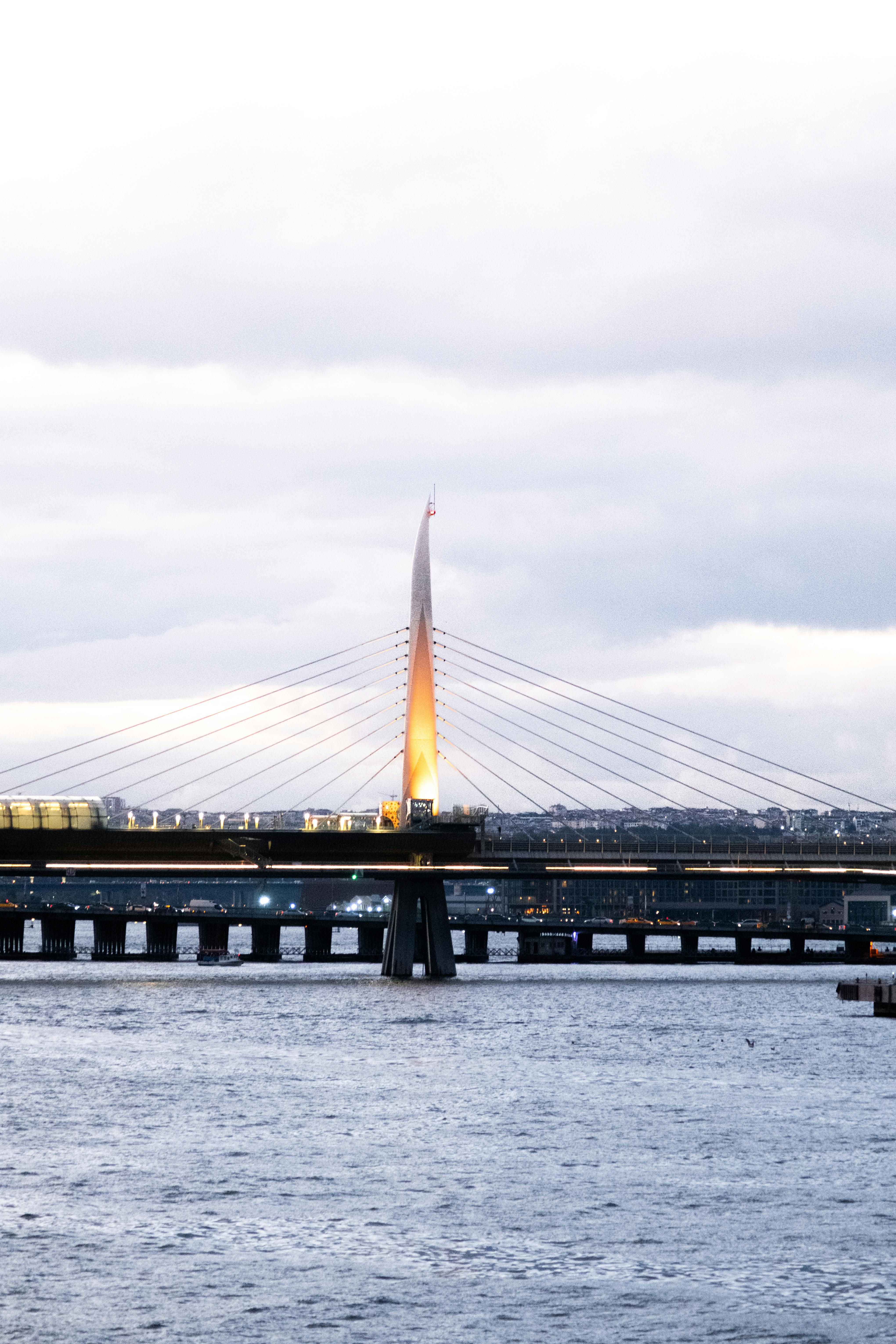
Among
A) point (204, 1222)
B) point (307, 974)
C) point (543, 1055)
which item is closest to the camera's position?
point (204, 1222)

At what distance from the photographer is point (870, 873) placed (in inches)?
4195

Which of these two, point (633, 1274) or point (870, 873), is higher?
point (870, 873)

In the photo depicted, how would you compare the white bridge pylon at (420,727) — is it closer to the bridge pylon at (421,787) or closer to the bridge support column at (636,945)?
the bridge pylon at (421,787)

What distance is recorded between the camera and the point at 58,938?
598 ft

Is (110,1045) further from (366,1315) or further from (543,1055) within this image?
(366,1315)

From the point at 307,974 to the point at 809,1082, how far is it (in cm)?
7604

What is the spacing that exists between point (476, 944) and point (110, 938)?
33910 mm

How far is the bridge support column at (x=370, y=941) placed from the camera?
173625mm

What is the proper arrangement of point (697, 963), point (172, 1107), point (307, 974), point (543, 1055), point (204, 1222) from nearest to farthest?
point (204, 1222)
point (172, 1107)
point (543, 1055)
point (307, 974)
point (697, 963)

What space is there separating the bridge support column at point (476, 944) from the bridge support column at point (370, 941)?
26.4ft

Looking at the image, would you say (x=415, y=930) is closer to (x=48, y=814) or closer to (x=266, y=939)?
(x=48, y=814)

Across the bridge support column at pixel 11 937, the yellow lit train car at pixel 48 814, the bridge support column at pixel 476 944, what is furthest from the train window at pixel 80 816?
the bridge support column at pixel 11 937

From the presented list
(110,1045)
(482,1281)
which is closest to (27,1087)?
(110,1045)

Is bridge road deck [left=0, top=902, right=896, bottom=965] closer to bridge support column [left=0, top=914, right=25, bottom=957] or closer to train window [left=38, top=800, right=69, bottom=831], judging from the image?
bridge support column [left=0, top=914, right=25, bottom=957]
